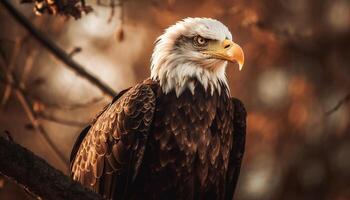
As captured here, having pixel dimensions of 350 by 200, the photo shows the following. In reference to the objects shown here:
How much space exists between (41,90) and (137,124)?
7342 mm

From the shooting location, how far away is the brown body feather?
27.3 feet

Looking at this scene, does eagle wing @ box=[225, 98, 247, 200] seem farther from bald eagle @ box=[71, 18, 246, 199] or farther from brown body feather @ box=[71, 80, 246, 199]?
brown body feather @ box=[71, 80, 246, 199]

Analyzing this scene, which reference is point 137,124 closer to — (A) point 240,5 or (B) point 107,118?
(B) point 107,118

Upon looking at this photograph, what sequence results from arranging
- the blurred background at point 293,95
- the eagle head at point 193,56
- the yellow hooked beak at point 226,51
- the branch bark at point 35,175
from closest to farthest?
the branch bark at point 35,175 → the yellow hooked beak at point 226,51 → the eagle head at point 193,56 → the blurred background at point 293,95

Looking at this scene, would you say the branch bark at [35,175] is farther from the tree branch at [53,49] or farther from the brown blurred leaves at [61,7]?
the tree branch at [53,49]

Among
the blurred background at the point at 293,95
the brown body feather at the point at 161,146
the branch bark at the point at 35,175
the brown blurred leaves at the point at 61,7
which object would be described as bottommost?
the branch bark at the point at 35,175

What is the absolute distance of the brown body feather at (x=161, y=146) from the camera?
8.34m

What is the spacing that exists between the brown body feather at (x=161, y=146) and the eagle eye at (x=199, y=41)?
471 millimetres

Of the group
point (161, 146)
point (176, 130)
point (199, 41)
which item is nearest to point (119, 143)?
point (161, 146)

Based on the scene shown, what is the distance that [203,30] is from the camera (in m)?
8.85

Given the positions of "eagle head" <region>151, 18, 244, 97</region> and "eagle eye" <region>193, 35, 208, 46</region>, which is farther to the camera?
"eagle eye" <region>193, 35, 208, 46</region>

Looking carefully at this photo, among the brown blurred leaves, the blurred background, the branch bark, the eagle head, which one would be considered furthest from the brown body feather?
the blurred background

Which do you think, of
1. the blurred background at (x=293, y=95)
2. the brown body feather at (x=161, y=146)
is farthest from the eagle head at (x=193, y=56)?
the blurred background at (x=293, y=95)

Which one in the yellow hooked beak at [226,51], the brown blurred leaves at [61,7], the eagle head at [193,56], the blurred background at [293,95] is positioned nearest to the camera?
the brown blurred leaves at [61,7]
